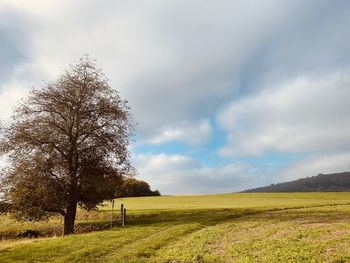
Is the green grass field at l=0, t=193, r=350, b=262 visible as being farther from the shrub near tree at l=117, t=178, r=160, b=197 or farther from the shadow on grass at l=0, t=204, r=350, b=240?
the shrub near tree at l=117, t=178, r=160, b=197

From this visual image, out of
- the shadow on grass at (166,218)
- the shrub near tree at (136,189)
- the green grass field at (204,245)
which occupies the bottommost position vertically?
the green grass field at (204,245)

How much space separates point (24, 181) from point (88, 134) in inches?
295

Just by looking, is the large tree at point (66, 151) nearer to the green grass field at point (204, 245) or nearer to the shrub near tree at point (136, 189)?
the green grass field at point (204, 245)

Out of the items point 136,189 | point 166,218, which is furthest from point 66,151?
point 136,189

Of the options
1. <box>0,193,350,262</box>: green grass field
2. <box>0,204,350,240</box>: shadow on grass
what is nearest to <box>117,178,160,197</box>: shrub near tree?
<box>0,204,350,240</box>: shadow on grass

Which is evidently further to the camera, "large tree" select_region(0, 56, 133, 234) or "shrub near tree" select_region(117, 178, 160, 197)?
"shrub near tree" select_region(117, 178, 160, 197)

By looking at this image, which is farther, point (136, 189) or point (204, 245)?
point (136, 189)

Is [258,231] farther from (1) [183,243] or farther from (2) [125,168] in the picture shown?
(2) [125,168]

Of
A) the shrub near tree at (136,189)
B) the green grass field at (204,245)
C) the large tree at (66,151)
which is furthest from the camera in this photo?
the shrub near tree at (136,189)

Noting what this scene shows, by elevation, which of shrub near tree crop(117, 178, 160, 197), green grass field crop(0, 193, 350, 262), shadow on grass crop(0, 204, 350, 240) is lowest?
green grass field crop(0, 193, 350, 262)

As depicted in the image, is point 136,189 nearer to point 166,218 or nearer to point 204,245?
point 166,218

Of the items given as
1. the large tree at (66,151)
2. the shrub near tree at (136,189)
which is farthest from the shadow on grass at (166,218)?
the shrub near tree at (136,189)

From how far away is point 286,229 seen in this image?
28.4 meters

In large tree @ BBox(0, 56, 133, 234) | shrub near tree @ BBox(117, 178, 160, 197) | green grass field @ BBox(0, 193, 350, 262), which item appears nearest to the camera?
green grass field @ BBox(0, 193, 350, 262)
